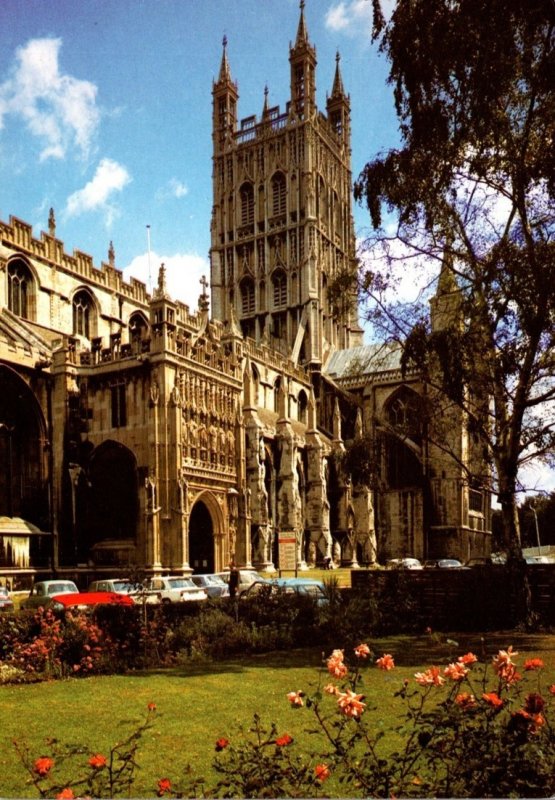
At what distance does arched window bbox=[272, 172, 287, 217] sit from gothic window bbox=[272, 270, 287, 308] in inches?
239

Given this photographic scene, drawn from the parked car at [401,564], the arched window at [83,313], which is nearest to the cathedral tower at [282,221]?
the arched window at [83,313]

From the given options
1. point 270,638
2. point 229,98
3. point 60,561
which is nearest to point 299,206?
point 229,98

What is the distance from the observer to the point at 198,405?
36.0 m

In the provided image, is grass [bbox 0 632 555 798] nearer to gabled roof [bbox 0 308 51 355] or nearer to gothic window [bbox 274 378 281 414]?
gabled roof [bbox 0 308 51 355]

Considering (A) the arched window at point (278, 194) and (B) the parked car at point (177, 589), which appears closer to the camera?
(B) the parked car at point (177, 589)

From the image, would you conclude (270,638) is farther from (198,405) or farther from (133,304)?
(133,304)

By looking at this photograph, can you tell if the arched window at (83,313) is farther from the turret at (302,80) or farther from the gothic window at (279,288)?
the turret at (302,80)

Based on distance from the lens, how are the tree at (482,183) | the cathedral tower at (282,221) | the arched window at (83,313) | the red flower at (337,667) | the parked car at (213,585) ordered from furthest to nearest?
the cathedral tower at (282,221), the arched window at (83,313), the parked car at (213,585), the tree at (482,183), the red flower at (337,667)

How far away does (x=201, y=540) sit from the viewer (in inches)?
1495

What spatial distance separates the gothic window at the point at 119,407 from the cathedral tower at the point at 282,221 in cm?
3275

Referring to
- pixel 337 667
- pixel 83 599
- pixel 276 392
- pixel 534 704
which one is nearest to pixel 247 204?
pixel 276 392

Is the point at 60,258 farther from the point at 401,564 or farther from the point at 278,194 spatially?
the point at 278,194

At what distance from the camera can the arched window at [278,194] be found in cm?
7256

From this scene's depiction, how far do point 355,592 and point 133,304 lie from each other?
32.4 meters
